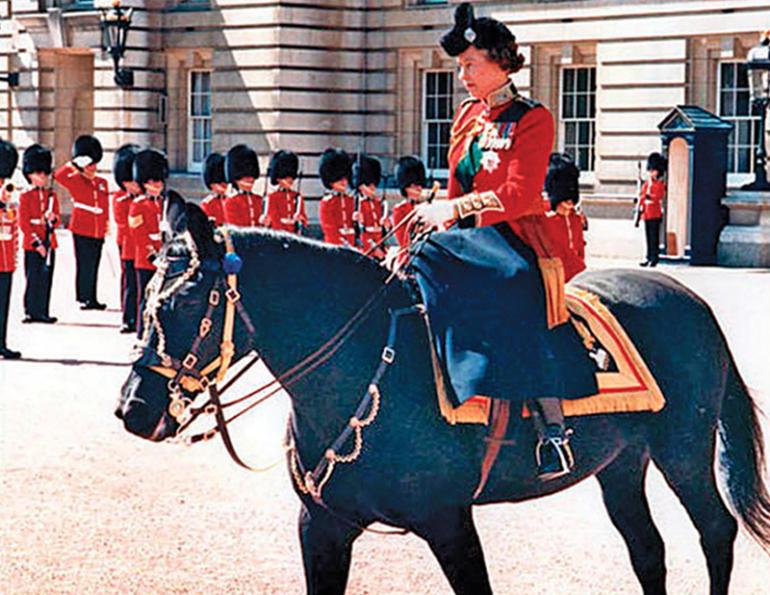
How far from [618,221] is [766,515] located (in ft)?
57.6

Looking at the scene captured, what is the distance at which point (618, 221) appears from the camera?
23.4m

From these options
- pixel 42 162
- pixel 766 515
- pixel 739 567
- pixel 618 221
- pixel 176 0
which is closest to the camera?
pixel 766 515

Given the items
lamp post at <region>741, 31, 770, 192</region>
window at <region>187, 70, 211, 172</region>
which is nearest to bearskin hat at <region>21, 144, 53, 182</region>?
lamp post at <region>741, 31, 770, 192</region>

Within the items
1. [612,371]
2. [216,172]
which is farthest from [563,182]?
[612,371]

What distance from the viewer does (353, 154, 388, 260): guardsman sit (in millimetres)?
15719

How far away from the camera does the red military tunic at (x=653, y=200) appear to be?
71.1ft

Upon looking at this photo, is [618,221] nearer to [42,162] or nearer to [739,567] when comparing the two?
[42,162]

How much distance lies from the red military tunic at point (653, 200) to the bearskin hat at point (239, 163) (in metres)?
7.37

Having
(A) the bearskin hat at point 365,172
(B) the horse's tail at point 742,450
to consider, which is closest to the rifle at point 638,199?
(A) the bearskin hat at point 365,172

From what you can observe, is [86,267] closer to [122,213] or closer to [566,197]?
[122,213]

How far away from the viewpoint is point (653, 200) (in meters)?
21.6

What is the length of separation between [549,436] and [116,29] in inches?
841

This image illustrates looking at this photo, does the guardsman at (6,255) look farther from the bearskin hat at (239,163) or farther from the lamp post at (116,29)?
the lamp post at (116,29)

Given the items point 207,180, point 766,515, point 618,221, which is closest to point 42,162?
point 207,180
